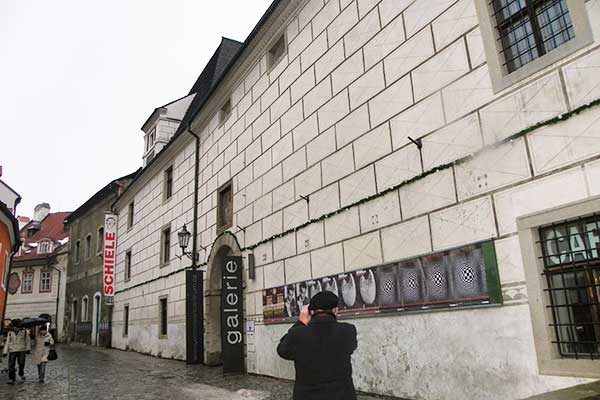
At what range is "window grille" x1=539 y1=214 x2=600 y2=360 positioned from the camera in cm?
471

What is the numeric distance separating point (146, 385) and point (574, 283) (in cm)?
864

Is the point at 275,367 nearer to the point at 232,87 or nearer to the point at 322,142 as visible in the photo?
the point at 322,142

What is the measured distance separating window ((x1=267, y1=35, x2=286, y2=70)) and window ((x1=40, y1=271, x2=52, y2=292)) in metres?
31.9

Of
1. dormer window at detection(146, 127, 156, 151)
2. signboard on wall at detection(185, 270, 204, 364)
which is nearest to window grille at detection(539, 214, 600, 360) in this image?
signboard on wall at detection(185, 270, 204, 364)

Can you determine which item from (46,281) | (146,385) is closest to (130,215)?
(146,385)

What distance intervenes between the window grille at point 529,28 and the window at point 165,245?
1385cm

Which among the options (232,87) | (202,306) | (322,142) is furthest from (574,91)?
(202,306)

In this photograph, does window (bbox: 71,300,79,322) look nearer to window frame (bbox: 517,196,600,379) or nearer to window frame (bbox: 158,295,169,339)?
window frame (bbox: 158,295,169,339)

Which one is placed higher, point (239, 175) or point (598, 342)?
point (239, 175)

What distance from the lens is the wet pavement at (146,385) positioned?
8.61m

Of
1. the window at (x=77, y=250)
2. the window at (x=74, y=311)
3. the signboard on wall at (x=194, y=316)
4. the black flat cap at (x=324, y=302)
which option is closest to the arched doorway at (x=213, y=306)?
the signboard on wall at (x=194, y=316)

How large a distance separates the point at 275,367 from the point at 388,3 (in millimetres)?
7354

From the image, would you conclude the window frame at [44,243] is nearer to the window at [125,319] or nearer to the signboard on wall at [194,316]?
the window at [125,319]

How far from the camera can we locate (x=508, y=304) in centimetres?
530
